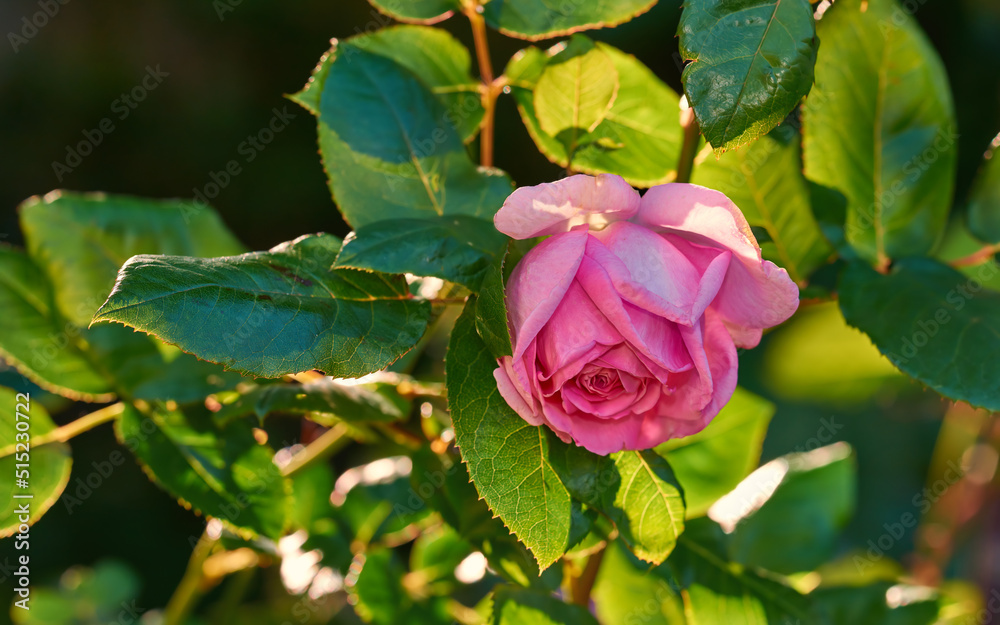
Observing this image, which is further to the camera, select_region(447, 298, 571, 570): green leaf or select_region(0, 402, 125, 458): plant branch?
select_region(0, 402, 125, 458): plant branch

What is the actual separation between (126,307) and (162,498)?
203 cm

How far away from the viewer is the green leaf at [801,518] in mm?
809

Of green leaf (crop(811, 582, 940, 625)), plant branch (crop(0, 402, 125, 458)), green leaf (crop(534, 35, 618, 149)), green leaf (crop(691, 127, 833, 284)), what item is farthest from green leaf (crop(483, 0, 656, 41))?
green leaf (crop(811, 582, 940, 625))

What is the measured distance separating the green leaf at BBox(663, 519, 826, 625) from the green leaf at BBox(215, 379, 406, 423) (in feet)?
0.95

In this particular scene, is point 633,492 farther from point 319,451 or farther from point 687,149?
point 319,451

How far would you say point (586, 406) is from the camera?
0.43 meters

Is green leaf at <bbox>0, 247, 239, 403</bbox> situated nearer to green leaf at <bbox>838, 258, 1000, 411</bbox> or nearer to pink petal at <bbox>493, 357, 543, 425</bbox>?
pink petal at <bbox>493, 357, 543, 425</bbox>

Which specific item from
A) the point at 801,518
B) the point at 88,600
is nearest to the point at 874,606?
the point at 801,518

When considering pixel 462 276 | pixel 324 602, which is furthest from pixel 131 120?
pixel 462 276

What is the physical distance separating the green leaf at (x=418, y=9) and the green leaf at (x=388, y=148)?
0.24 ft

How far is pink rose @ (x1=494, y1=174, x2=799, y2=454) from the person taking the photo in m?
0.41

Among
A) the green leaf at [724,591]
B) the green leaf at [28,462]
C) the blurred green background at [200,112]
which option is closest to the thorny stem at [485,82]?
the green leaf at [724,591]

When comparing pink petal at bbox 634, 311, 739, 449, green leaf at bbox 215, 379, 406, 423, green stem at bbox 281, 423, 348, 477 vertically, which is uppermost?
pink petal at bbox 634, 311, 739, 449

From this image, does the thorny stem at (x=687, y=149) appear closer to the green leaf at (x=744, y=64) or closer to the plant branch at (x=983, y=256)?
the green leaf at (x=744, y=64)
